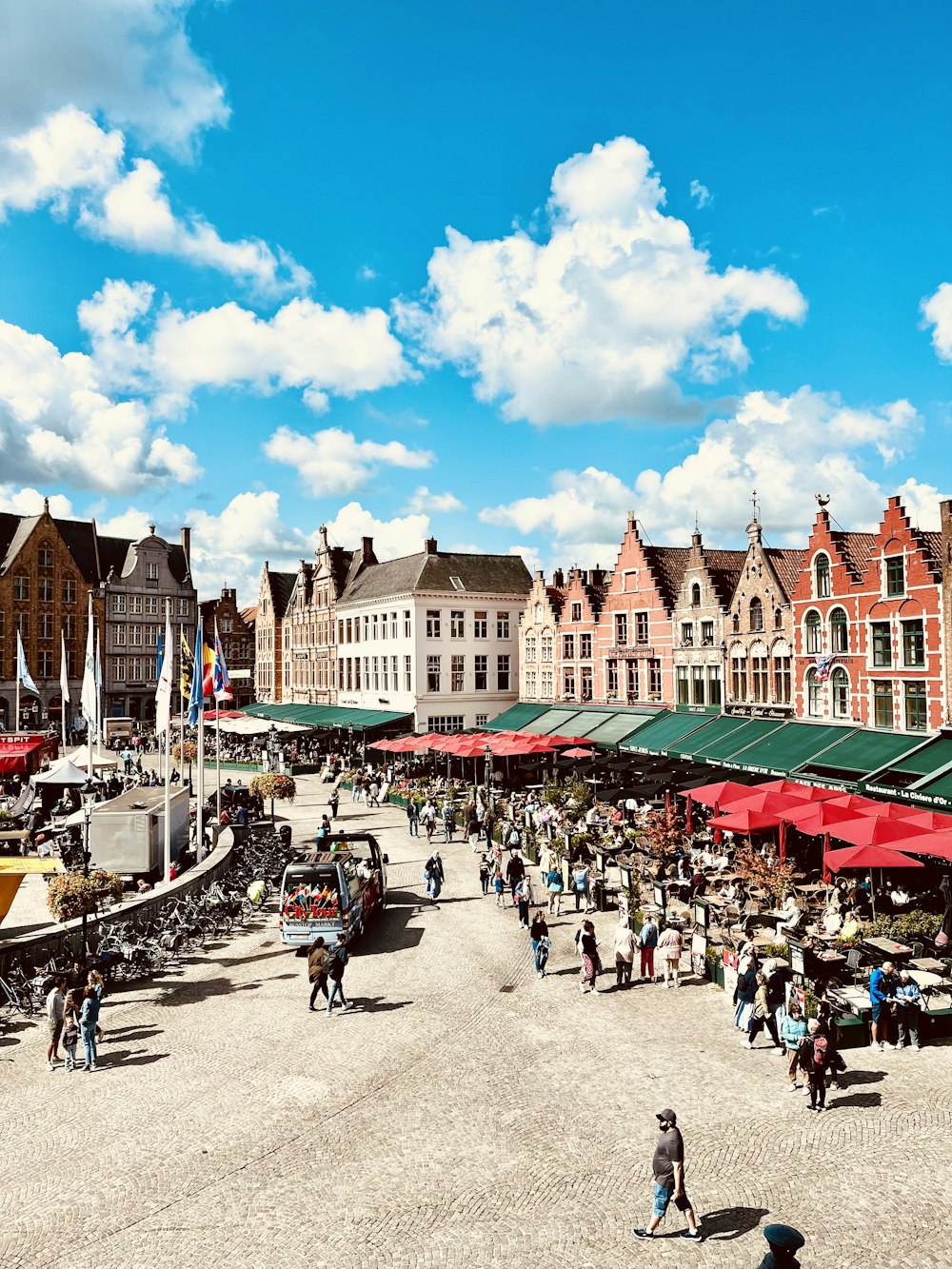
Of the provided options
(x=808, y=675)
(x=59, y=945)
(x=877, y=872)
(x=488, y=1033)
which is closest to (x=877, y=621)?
(x=808, y=675)

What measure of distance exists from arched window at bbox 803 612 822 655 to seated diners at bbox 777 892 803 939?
1570 cm

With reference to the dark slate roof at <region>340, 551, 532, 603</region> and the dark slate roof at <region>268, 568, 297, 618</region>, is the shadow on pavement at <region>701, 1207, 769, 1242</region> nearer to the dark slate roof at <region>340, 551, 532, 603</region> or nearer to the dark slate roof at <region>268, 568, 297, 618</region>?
the dark slate roof at <region>340, 551, 532, 603</region>

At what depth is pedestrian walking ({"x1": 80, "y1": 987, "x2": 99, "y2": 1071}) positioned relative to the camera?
14.8 meters

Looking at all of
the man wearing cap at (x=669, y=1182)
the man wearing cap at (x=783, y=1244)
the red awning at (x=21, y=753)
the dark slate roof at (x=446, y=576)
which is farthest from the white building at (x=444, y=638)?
the man wearing cap at (x=783, y=1244)

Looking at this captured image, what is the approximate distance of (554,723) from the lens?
4944cm

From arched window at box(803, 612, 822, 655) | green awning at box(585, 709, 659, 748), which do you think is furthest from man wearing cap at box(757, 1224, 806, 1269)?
green awning at box(585, 709, 659, 748)

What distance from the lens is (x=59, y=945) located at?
61.4 feet

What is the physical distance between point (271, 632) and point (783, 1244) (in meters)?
80.7

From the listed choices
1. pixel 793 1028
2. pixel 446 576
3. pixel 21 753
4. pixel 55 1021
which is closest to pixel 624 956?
pixel 793 1028

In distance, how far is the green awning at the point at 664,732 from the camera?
128 feet

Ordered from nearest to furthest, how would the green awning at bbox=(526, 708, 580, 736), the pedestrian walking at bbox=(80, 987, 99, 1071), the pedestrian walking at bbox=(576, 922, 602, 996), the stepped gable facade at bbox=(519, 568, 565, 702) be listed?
the pedestrian walking at bbox=(80, 987, 99, 1071) → the pedestrian walking at bbox=(576, 922, 602, 996) → the green awning at bbox=(526, 708, 580, 736) → the stepped gable facade at bbox=(519, 568, 565, 702)

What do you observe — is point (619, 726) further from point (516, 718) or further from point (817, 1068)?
point (817, 1068)

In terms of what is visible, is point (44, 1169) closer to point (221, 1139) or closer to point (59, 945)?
point (221, 1139)

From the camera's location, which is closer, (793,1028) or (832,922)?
(793,1028)
